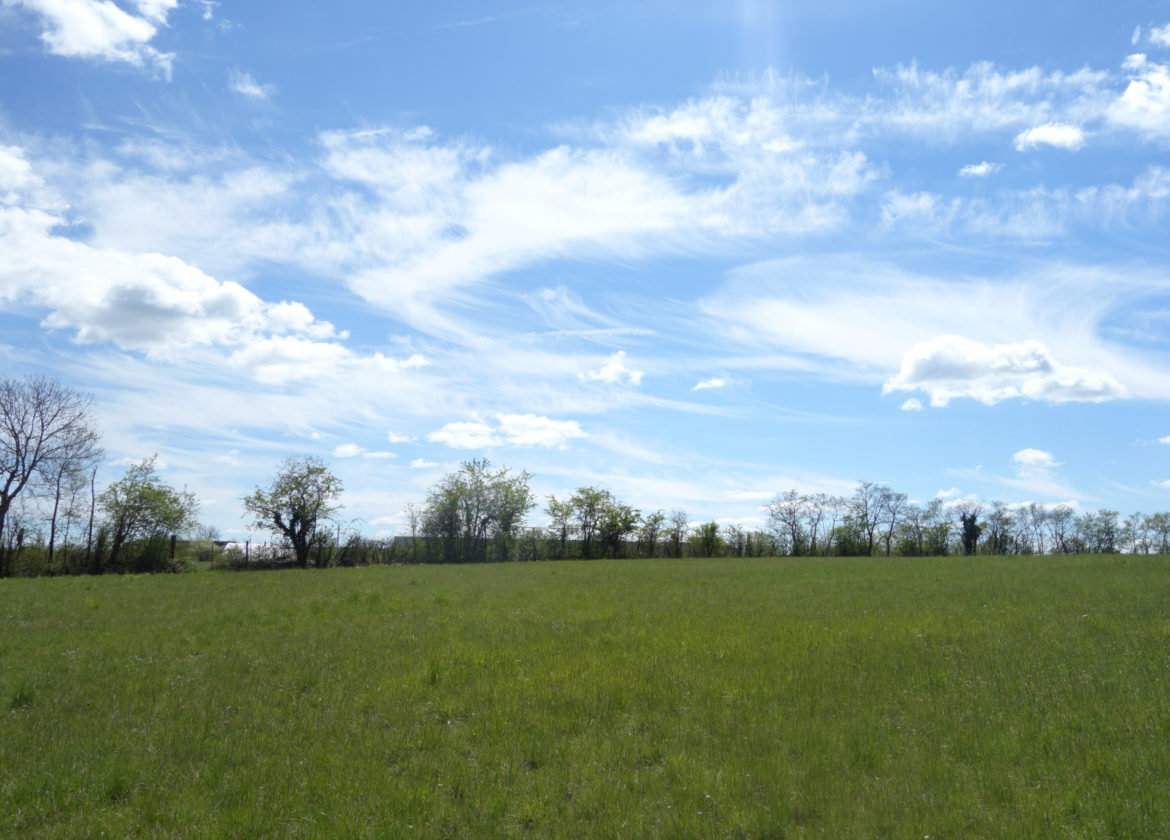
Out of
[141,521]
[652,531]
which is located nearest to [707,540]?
[652,531]

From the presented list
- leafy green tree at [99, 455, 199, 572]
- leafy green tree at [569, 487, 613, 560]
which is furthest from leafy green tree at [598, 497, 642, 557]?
leafy green tree at [99, 455, 199, 572]

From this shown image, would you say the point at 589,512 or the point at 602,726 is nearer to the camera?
the point at 602,726

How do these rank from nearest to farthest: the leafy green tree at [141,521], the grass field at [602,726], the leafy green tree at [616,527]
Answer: the grass field at [602,726], the leafy green tree at [141,521], the leafy green tree at [616,527]

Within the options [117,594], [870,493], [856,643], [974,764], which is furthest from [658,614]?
[870,493]

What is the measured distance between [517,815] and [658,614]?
36.4 ft

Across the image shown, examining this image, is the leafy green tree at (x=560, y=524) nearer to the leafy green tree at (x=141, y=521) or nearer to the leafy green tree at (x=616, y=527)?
the leafy green tree at (x=616, y=527)

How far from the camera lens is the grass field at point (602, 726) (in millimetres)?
6621

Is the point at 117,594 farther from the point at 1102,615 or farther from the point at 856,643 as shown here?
the point at 1102,615

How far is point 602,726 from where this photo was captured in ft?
29.8

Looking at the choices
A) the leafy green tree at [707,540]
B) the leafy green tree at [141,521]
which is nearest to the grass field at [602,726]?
the leafy green tree at [141,521]

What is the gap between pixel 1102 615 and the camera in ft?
48.7

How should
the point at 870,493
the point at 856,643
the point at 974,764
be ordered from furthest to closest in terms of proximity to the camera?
the point at 870,493, the point at 856,643, the point at 974,764

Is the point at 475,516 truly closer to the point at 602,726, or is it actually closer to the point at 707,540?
the point at 707,540

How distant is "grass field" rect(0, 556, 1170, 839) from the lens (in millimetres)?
6621
